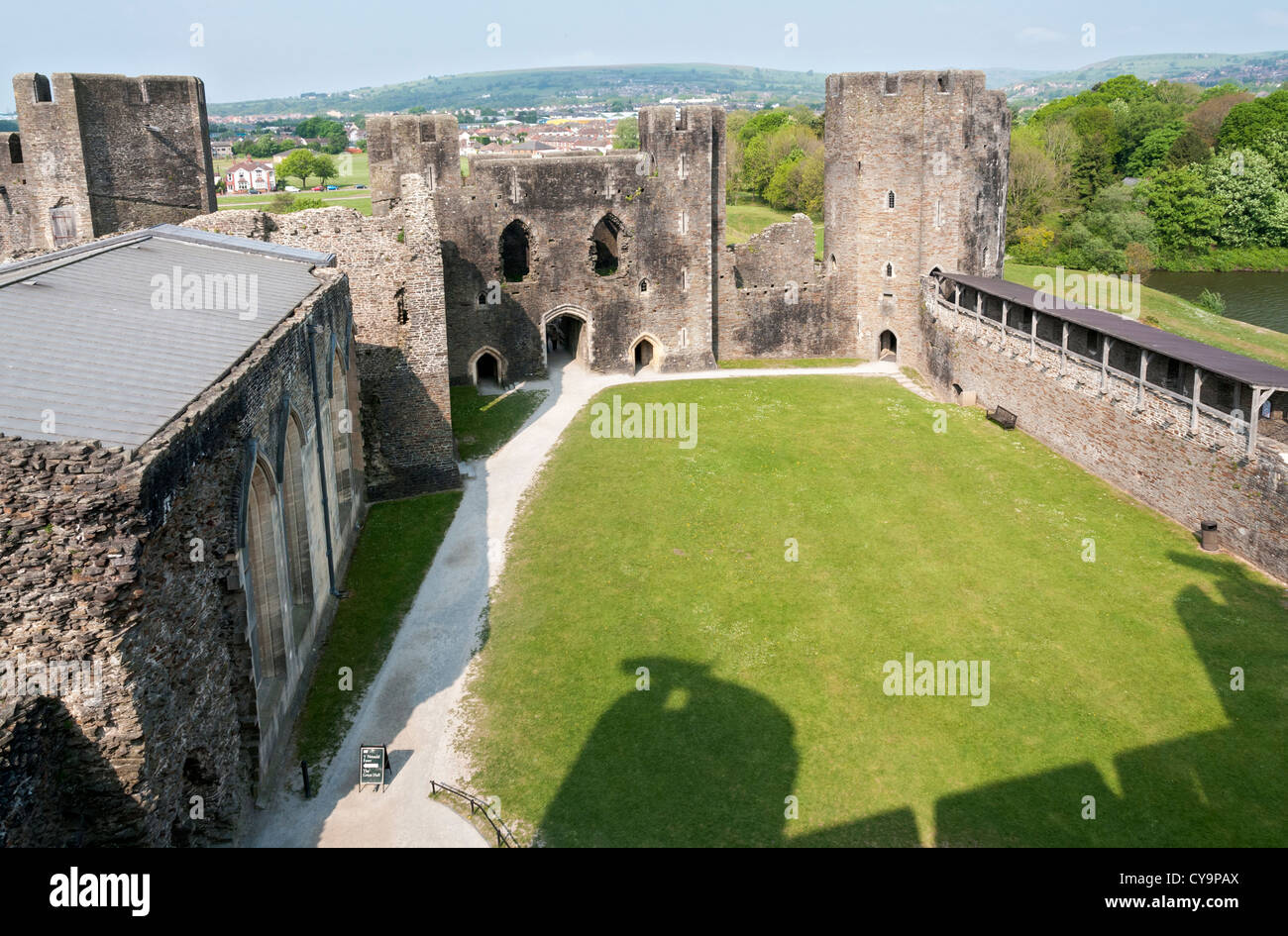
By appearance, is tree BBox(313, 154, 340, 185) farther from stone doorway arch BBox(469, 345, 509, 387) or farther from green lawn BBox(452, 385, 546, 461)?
green lawn BBox(452, 385, 546, 461)

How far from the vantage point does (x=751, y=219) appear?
68812 mm

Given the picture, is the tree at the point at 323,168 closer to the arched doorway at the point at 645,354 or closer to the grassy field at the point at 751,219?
the grassy field at the point at 751,219

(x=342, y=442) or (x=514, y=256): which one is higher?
(x=514, y=256)

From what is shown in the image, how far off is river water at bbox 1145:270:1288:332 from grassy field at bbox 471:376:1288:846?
1357 inches

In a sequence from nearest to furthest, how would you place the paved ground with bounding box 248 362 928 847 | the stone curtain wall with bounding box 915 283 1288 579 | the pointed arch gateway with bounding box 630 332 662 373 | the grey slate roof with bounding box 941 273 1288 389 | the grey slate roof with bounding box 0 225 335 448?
1. the grey slate roof with bounding box 0 225 335 448
2. the paved ground with bounding box 248 362 928 847
3. the stone curtain wall with bounding box 915 283 1288 579
4. the grey slate roof with bounding box 941 273 1288 389
5. the pointed arch gateway with bounding box 630 332 662 373

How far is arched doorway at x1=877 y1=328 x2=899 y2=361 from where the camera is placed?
118ft

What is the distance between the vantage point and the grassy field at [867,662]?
43.0 ft

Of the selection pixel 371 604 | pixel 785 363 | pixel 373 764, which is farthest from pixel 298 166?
pixel 373 764

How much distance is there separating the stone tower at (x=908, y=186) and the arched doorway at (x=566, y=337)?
9.35 metres

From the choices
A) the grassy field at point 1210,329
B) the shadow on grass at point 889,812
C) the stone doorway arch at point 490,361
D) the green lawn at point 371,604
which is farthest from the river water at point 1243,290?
the green lawn at point 371,604

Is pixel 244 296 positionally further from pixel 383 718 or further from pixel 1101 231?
pixel 1101 231

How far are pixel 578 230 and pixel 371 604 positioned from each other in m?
17.5

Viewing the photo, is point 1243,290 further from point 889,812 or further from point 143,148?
point 143,148

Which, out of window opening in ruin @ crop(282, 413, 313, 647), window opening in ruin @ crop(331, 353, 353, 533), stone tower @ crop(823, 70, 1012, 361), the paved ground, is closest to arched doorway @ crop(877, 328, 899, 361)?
stone tower @ crop(823, 70, 1012, 361)
